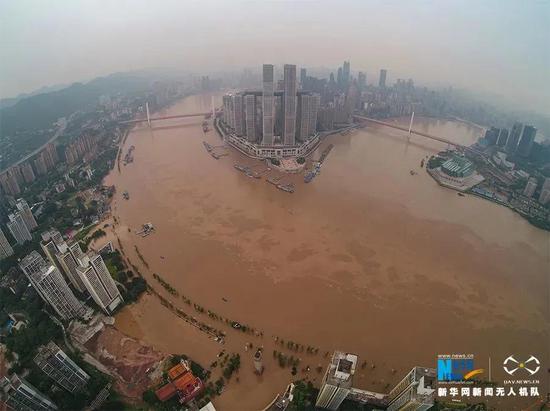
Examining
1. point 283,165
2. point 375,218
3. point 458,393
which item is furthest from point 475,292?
point 283,165

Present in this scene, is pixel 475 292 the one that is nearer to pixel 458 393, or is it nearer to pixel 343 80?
A: pixel 458 393

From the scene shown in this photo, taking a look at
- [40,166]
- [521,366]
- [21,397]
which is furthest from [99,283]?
[40,166]

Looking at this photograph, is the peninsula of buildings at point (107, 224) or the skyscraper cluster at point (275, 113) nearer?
the peninsula of buildings at point (107, 224)

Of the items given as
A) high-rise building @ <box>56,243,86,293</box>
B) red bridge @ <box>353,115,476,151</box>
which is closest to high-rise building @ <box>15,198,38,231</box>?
high-rise building @ <box>56,243,86,293</box>

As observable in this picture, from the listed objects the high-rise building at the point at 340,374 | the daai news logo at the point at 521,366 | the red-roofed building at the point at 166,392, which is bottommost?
the daai news logo at the point at 521,366

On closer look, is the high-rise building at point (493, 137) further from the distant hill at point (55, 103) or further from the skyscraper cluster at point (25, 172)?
the distant hill at point (55, 103)

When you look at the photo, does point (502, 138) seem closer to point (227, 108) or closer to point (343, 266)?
point (343, 266)

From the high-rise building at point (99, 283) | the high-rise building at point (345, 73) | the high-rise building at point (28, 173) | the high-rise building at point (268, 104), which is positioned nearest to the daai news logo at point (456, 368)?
the high-rise building at point (99, 283)
